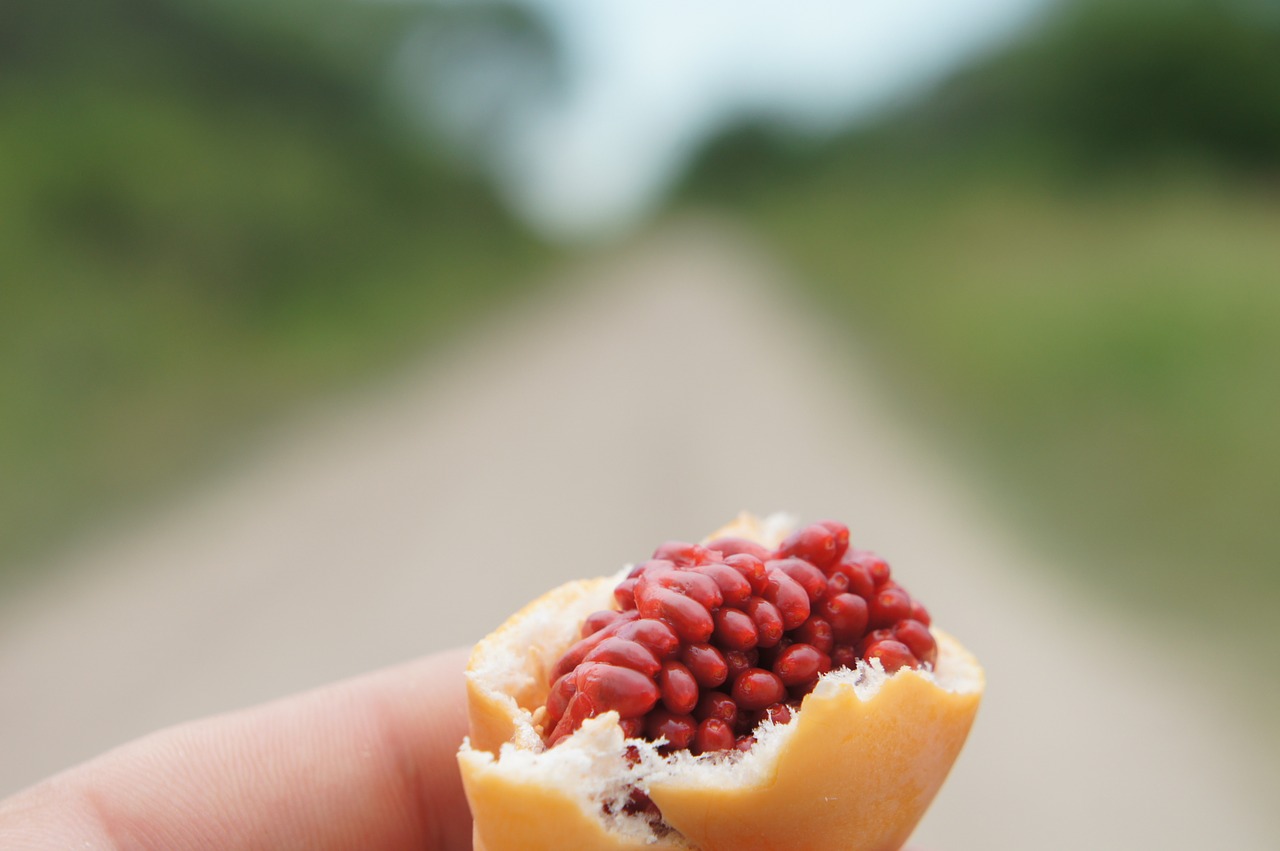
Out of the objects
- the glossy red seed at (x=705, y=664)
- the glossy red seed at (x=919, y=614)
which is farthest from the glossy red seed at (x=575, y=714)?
the glossy red seed at (x=919, y=614)

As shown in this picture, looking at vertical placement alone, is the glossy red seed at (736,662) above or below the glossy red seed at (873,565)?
below

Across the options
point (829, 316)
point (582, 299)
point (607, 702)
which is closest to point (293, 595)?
point (607, 702)

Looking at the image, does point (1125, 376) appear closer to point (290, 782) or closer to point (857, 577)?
point (857, 577)

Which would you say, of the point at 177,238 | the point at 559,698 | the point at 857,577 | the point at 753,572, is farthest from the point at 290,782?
the point at 177,238

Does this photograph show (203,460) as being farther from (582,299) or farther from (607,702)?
(582,299)

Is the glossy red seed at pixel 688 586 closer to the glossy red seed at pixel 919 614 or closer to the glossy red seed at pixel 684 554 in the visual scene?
the glossy red seed at pixel 684 554

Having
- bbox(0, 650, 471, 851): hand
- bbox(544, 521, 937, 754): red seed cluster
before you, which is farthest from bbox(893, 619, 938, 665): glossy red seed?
bbox(0, 650, 471, 851): hand
